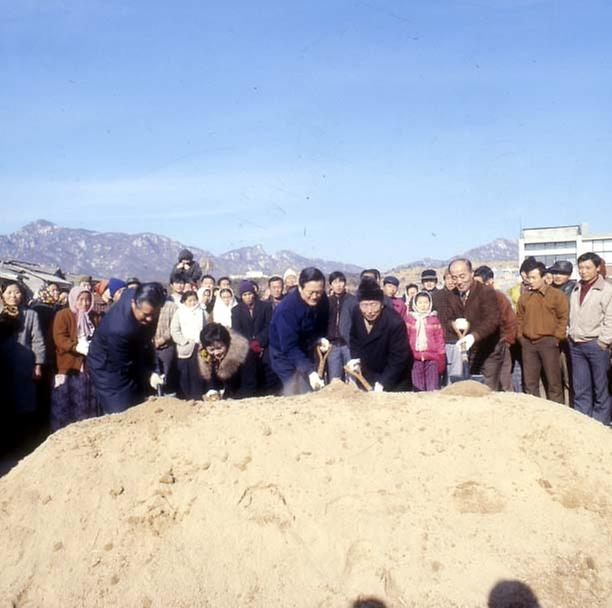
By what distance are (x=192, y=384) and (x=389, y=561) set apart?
3883 mm

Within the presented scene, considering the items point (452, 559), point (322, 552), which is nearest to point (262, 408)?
point (322, 552)

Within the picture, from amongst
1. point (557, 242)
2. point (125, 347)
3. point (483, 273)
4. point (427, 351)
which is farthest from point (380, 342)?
point (557, 242)

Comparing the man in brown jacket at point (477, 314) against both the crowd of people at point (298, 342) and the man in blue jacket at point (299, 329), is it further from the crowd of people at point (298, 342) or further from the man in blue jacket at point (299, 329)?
the man in blue jacket at point (299, 329)

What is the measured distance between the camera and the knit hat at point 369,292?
551 cm

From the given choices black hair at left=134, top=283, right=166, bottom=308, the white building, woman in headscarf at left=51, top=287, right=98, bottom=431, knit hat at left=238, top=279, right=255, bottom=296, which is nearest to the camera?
black hair at left=134, top=283, right=166, bottom=308

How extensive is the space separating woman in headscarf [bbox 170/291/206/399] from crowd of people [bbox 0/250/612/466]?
0.01 meters

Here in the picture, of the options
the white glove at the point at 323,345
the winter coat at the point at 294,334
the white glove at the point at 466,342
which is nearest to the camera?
the winter coat at the point at 294,334

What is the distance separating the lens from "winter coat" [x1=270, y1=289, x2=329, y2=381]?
18.3 ft

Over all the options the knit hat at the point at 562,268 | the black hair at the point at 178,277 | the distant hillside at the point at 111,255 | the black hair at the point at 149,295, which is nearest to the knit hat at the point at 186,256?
the black hair at the point at 178,277

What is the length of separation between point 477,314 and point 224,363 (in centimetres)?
288

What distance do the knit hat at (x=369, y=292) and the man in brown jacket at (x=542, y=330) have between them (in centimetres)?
269

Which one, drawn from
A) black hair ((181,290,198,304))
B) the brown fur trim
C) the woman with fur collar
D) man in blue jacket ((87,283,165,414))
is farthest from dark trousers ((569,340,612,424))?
man in blue jacket ((87,283,165,414))

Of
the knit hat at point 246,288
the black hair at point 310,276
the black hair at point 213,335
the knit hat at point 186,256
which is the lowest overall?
the black hair at point 213,335

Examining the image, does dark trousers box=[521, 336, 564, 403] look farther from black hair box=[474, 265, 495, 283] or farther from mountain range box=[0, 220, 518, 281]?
mountain range box=[0, 220, 518, 281]
